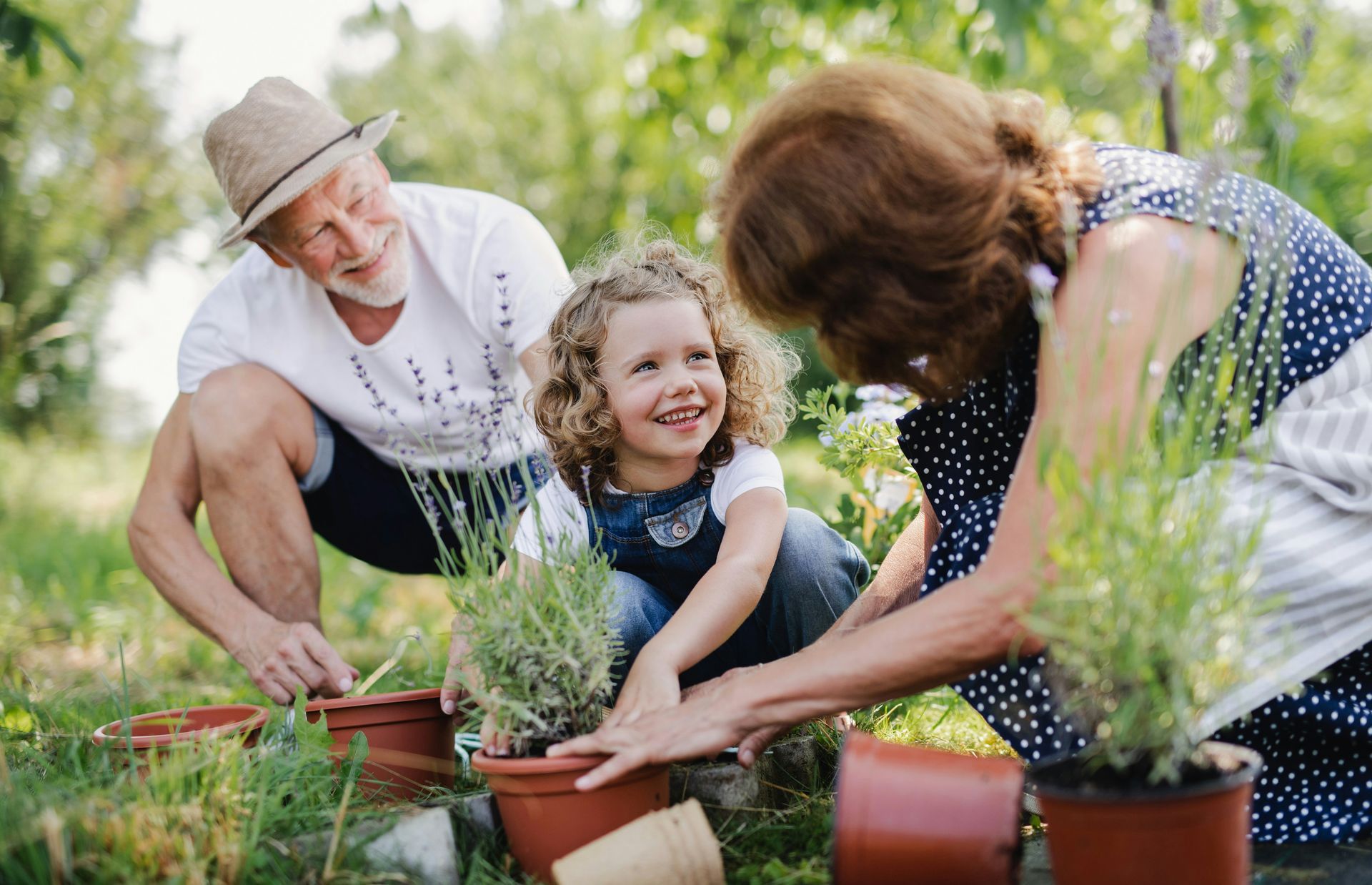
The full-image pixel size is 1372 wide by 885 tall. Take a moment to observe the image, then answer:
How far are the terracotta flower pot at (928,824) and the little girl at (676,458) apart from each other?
2.49 feet

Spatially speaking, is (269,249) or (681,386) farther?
(269,249)

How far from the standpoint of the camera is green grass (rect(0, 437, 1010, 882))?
1554mm

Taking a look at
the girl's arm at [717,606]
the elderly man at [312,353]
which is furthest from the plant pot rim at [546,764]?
the elderly man at [312,353]

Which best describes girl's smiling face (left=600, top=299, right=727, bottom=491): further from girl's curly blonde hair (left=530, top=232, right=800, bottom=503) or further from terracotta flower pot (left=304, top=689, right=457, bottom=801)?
terracotta flower pot (left=304, top=689, right=457, bottom=801)

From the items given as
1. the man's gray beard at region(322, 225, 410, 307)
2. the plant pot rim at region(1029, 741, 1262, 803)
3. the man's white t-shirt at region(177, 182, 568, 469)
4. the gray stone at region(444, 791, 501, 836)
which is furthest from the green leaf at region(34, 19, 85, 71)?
the plant pot rim at region(1029, 741, 1262, 803)

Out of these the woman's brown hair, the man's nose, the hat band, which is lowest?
the woman's brown hair

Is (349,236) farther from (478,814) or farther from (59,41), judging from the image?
(478,814)

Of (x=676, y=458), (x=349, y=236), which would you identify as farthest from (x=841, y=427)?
(x=349, y=236)

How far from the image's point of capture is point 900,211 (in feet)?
5.25

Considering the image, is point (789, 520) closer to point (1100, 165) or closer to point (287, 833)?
point (1100, 165)

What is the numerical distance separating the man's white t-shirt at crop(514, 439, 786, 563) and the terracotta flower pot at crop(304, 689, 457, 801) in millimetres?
395

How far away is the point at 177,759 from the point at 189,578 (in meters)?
1.45

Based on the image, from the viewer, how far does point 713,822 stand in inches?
78.6

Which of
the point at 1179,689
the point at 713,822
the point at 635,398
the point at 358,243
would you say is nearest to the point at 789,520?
the point at 635,398
